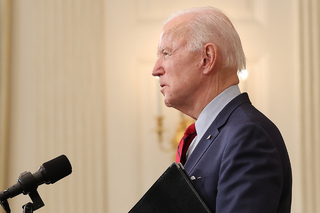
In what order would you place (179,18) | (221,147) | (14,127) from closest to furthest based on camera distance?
(221,147), (179,18), (14,127)

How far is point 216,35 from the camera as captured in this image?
3.95 feet

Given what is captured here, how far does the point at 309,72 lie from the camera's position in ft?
8.51

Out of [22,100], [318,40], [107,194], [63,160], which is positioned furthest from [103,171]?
[318,40]

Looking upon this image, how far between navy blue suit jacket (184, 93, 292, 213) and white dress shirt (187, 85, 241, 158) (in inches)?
2.4

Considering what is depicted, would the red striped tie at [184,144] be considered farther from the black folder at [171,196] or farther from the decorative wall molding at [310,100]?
the decorative wall molding at [310,100]

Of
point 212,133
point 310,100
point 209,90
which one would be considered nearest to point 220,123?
point 212,133

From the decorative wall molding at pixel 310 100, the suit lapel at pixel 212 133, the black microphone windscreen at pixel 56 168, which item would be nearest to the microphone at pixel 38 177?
the black microphone windscreen at pixel 56 168

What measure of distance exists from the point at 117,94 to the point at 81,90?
26 centimetres

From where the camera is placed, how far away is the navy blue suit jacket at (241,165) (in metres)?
0.87

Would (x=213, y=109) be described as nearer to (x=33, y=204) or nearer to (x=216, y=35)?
(x=216, y=35)

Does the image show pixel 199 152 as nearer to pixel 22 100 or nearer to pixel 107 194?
pixel 107 194

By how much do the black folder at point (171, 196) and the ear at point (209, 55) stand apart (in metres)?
0.41

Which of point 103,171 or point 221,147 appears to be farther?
point 103,171

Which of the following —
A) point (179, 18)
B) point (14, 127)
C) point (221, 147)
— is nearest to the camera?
point (221, 147)
